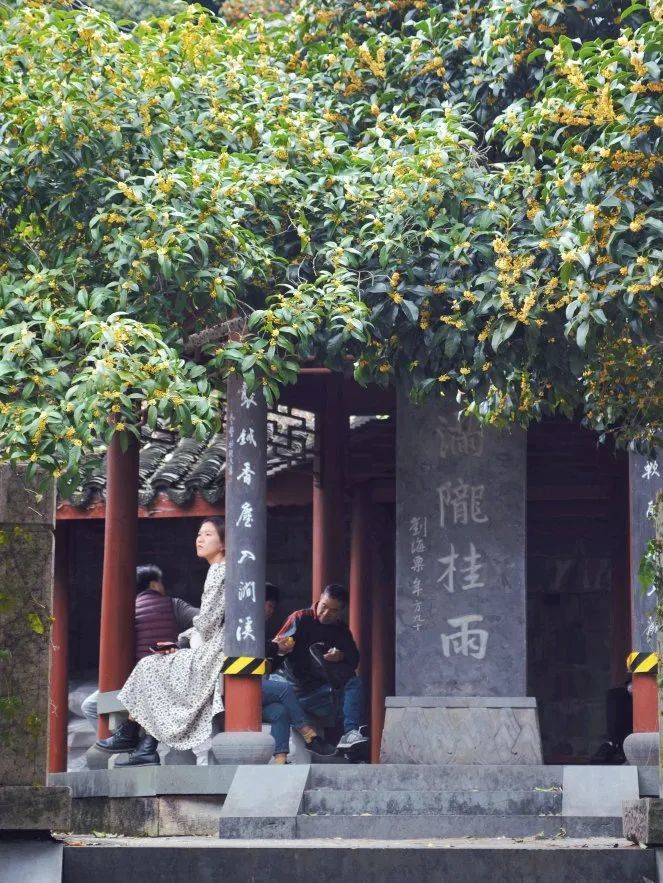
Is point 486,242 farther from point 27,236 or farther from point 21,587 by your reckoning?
point 21,587

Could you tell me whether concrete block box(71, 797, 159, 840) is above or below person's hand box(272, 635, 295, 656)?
below

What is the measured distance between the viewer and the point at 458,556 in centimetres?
1086

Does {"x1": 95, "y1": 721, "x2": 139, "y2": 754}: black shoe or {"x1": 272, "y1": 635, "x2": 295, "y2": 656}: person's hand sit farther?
{"x1": 272, "y1": 635, "x2": 295, "y2": 656}: person's hand

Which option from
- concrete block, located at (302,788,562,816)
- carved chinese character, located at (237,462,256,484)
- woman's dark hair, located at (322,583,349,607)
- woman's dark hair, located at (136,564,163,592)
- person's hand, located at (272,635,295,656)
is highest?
carved chinese character, located at (237,462,256,484)

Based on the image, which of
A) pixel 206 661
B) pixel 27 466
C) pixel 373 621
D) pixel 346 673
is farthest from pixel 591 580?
pixel 27 466

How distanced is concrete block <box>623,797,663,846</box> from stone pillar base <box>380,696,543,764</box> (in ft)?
10.2

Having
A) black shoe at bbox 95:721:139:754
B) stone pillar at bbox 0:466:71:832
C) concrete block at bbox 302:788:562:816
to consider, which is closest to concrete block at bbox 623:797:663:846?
concrete block at bbox 302:788:562:816

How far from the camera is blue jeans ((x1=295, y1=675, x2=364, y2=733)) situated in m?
11.1

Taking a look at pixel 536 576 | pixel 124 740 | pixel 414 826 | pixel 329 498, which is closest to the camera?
pixel 414 826

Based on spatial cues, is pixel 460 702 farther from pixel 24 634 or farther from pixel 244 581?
pixel 24 634

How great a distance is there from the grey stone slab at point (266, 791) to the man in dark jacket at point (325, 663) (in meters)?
1.77

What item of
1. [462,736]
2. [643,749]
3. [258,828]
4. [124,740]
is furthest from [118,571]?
[643,749]

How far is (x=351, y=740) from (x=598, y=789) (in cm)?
257

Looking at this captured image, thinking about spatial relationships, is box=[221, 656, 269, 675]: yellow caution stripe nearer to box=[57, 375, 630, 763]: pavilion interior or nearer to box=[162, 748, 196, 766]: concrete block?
box=[162, 748, 196, 766]: concrete block
